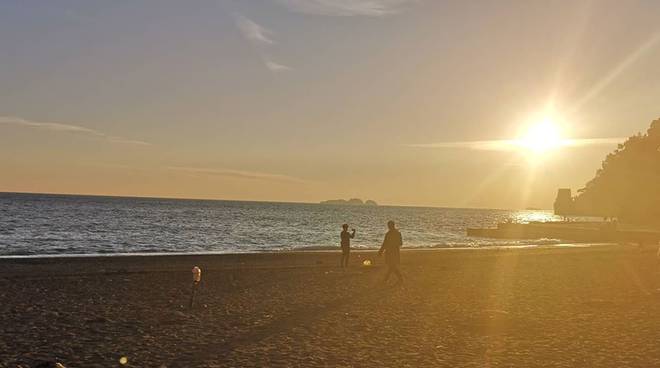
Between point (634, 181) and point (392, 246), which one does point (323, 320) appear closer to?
point (392, 246)

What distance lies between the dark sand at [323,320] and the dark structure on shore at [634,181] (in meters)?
108

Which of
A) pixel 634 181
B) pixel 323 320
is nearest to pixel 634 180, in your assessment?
pixel 634 181

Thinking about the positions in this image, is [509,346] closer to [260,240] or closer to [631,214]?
[260,240]

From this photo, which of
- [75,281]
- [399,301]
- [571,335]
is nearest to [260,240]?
[75,281]

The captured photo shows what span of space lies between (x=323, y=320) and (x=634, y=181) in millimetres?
127510

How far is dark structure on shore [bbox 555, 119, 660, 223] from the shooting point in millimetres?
123688

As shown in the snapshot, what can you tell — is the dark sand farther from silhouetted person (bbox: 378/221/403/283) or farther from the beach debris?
silhouetted person (bbox: 378/221/403/283)

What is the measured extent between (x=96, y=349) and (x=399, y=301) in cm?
982

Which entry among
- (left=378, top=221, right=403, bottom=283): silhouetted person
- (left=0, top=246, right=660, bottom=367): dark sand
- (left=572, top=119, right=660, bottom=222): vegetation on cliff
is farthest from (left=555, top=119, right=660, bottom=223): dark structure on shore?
(left=378, top=221, right=403, bottom=283): silhouetted person

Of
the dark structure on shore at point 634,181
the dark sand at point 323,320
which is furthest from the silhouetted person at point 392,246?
the dark structure on shore at point 634,181

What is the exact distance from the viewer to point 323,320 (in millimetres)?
15484

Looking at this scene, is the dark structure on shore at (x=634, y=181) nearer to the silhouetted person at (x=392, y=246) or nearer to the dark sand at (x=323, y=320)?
the dark sand at (x=323, y=320)

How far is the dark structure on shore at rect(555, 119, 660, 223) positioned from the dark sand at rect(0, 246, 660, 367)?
10833cm

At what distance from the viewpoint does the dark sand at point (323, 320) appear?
1162cm
